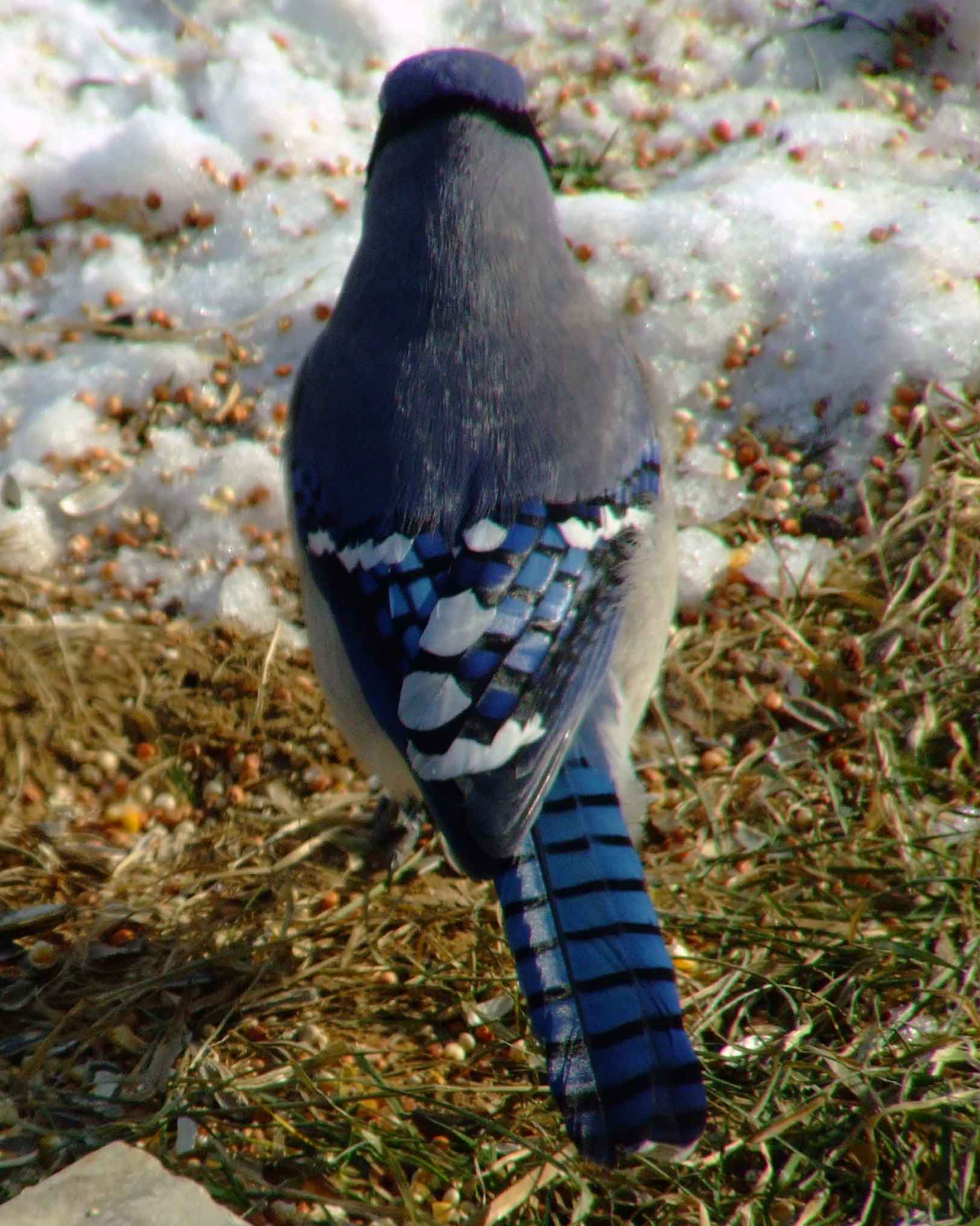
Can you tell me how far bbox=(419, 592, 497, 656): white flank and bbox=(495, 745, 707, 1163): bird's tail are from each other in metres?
0.24

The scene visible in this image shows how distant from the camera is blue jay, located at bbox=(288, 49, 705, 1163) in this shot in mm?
1745

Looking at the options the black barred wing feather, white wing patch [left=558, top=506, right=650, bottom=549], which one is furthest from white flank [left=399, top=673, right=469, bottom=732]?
white wing patch [left=558, top=506, right=650, bottom=549]

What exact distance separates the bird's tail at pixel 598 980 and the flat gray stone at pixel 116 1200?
440 millimetres

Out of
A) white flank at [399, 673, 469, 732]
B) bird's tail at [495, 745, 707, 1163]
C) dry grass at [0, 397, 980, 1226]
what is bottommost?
dry grass at [0, 397, 980, 1226]

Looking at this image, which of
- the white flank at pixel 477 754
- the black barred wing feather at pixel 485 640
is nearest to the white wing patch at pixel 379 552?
the black barred wing feather at pixel 485 640

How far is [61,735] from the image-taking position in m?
2.60

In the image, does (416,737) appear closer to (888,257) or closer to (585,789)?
(585,789)

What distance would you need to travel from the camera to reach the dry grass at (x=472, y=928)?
185cm

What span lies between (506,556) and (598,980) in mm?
600

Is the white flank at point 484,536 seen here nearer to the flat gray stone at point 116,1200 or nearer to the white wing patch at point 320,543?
the white wing patch at point 320,543

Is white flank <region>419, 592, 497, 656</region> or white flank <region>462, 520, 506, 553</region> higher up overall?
white flank <region>462, 520, 506, 553</region>

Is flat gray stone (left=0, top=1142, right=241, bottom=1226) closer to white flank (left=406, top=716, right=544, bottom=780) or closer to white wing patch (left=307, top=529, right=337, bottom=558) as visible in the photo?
white flank (left=406, top=716, right=544, bottom=780)

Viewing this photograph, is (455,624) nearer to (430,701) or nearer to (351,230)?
(430,701)

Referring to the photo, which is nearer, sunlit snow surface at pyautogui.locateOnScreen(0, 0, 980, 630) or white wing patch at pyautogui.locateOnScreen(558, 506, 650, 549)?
white wing patch at pyautogui.locateOnScreen(558, 506, 650, 549)
